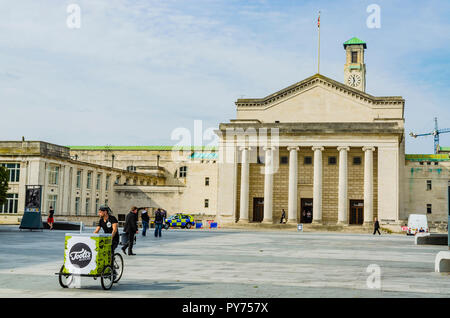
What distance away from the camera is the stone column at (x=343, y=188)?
60344 millimetres

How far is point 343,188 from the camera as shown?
6075 cm

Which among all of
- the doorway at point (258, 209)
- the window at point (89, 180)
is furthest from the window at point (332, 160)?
the window at point (89, 180)

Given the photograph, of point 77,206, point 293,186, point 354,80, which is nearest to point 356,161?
point 293,186

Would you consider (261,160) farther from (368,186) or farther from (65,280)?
(65,280)

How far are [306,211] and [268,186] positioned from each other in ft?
18.9

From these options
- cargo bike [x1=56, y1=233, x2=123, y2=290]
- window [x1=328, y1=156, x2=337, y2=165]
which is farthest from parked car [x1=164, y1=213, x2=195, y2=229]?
cargo bike [x1=56, y1=233, x2=123, y2=290]

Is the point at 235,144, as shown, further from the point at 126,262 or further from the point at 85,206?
the point at 126,262

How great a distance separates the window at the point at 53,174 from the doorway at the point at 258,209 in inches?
879

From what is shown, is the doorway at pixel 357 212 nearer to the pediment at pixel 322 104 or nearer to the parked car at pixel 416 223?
the pediment at pixel 322 104

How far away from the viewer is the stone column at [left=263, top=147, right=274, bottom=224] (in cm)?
6228

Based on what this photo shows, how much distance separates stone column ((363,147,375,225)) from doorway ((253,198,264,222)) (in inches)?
472

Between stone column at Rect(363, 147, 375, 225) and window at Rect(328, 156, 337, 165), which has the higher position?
window at Rect(328, 156, 337, 165)

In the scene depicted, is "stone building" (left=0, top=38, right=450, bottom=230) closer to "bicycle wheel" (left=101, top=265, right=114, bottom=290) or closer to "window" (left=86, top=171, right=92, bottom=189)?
"window" (left=86, top=171, right=92, bottom=189)
